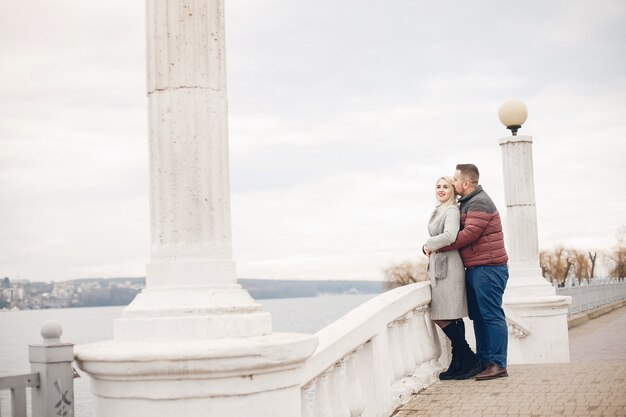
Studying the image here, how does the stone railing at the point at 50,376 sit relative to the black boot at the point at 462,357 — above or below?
above

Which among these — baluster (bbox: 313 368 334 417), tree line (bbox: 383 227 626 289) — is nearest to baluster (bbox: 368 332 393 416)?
baluster (bbox: 313 368 334 417)

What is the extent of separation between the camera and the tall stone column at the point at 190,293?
4277 mm

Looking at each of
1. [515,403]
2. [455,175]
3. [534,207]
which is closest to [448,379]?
[515,403]

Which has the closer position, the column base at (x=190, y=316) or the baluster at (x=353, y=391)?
the column base at (x=190, y=316)

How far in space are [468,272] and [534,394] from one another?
1.41m

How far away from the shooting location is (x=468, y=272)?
8.12m

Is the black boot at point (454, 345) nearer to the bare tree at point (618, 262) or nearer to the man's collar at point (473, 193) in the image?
the man's collar at point (473, 193)

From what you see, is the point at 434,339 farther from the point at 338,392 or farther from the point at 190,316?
the point at 190,316

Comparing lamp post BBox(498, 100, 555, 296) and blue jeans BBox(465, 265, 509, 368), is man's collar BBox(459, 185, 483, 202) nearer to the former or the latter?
blue jeans BBox(465, 265, 509, 368)

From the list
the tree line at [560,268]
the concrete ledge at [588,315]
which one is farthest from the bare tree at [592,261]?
the concrete ledge at [588,315]

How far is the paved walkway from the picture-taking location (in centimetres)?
660

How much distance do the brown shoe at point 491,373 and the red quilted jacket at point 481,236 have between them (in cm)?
103

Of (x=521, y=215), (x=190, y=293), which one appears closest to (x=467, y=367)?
(x=190, y=293)

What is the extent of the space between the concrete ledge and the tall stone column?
871 inches
